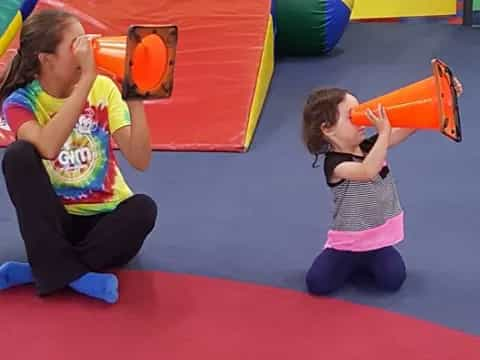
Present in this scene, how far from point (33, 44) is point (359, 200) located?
0.88 metres

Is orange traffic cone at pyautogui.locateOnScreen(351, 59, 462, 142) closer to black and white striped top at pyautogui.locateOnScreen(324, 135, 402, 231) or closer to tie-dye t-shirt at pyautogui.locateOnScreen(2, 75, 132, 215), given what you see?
black and white striped top at pyautogui.locateOnScreen(324, 135, 402, 231)

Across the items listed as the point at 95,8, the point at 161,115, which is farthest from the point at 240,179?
the point at 95,8

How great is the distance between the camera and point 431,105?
199 centimetres

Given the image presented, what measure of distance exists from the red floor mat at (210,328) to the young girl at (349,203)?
107 mm

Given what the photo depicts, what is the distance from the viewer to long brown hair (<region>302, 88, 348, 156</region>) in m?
2.18

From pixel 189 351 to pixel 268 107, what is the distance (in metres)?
1.70

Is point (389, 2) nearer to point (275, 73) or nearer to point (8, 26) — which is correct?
point (275, 73)

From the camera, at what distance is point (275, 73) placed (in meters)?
3.99

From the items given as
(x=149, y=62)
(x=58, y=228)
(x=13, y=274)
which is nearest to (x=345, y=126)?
(x=149, y=62)

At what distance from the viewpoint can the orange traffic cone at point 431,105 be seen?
1972 millimetres

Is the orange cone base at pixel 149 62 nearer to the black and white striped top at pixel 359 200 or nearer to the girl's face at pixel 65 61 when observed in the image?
the girl's face at pixel 65 61

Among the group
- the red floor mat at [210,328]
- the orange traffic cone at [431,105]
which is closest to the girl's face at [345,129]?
the orange traffic cone at [431,105]

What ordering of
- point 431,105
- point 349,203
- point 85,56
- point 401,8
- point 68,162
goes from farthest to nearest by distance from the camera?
1. point 401,8
2. point 68,162
3. point 349,203
4. point 85,56
5. point 431,105

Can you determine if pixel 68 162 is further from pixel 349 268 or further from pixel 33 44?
pixel 349 268
